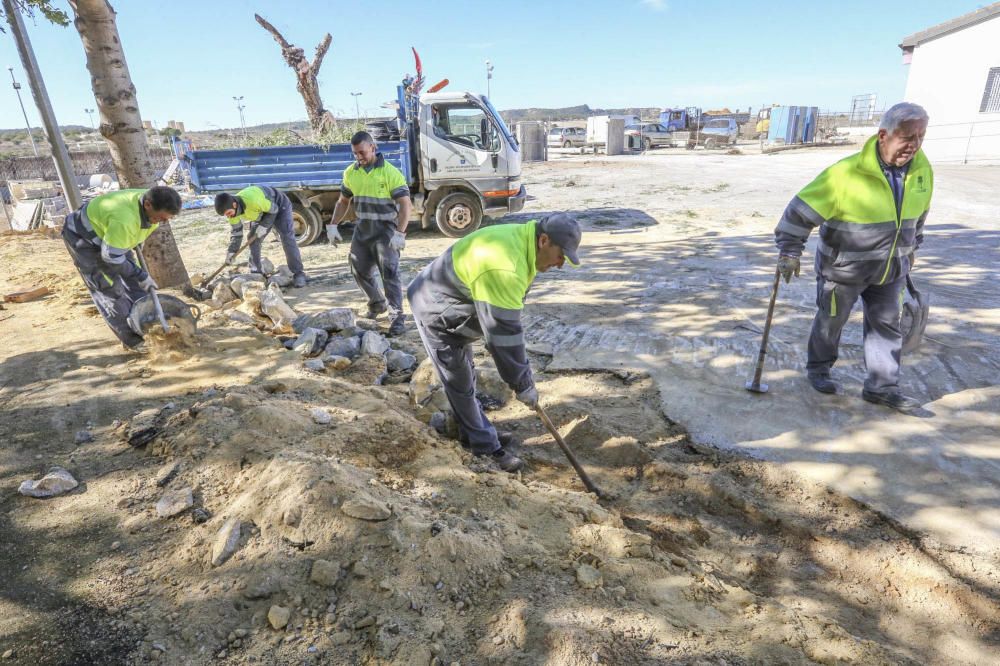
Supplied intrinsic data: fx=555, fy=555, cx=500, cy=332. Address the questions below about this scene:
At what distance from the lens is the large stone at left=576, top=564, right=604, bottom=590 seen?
216 centimetres

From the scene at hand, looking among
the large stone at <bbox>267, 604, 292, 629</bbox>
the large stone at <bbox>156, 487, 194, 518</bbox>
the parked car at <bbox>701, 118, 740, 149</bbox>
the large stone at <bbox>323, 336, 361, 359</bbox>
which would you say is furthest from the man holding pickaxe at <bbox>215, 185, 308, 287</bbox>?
the parked car at <bbox>701, 118, 740, 149</bbox>

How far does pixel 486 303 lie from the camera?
263 centimetres

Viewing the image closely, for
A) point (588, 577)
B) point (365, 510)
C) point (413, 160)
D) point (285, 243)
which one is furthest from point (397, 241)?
point (413, 160)

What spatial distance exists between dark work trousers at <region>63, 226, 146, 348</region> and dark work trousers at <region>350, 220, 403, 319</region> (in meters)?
1.87

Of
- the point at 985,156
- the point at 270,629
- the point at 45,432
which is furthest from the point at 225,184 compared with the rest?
the point at 985,156

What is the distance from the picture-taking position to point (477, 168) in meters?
8.90

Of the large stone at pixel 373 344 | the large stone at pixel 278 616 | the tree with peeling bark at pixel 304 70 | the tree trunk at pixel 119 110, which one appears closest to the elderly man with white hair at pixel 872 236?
the large stone at pixel 373 344

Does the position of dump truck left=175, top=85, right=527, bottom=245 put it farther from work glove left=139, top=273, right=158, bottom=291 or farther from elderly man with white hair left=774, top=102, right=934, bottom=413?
elderly man with white hair left=774, top=102, right=934, bottom=413

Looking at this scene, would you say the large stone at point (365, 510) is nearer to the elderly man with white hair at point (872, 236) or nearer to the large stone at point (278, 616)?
the large stone at point (278, 616)

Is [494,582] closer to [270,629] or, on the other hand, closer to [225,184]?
[270,629]

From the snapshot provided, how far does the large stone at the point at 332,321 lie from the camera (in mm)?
5035

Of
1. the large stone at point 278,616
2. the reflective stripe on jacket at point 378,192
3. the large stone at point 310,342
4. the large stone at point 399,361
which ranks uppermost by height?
the reflective stripe on jacket at point 378,192

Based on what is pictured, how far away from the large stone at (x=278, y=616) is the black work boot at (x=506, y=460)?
1.51 metres

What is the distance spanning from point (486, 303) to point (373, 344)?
241cm
